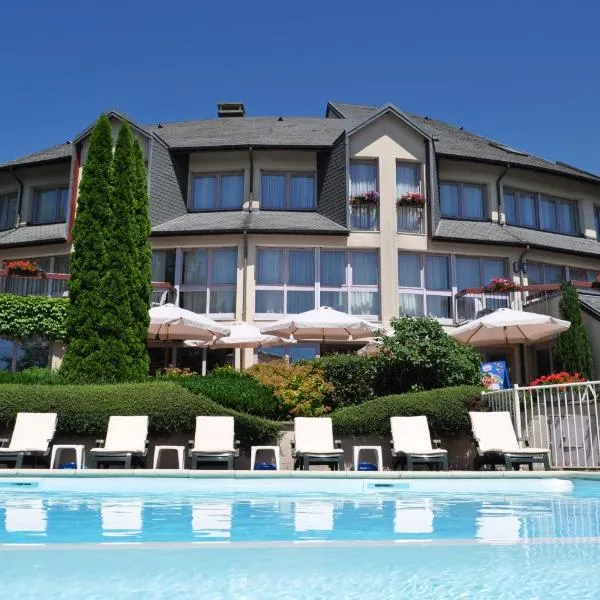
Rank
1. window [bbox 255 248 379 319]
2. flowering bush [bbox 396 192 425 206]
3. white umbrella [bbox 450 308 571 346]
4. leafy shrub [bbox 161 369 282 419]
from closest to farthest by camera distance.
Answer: leafy shrub [bbox 161 369 282 419]
white umbrella [bbox 450 308 571 346]
window [bbox 255 248 379 319]
flowering bush [bbox 396 192 425 206]

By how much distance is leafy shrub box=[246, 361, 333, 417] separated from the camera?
51.1 ft

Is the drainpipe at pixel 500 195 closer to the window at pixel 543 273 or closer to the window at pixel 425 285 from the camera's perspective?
the window at pixel 543 273

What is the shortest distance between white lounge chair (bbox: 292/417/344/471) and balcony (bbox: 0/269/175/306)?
39.5 feet

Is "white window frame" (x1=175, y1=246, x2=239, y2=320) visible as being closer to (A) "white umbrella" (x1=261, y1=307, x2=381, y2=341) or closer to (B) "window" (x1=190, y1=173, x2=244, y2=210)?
(B) "window" (x1=190, y1=173, x2=244, y2=210)

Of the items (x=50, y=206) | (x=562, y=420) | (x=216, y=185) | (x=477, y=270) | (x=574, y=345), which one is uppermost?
(x=216, y=185)

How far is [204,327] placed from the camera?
763 inches

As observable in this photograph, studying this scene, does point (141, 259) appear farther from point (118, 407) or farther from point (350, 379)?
point (350, 379)

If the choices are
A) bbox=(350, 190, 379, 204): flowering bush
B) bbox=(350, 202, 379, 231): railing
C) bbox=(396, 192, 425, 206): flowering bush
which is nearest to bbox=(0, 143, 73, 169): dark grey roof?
bbox=(350, 190, 379, 204): flowering bush

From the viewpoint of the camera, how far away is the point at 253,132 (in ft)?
95.2

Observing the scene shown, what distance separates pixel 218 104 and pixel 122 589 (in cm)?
3382

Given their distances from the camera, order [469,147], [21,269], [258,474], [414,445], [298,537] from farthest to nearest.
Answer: [469,147]
[21,269]
[414,445]
[258,474]
[298,537]

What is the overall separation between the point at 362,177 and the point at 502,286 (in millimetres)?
6625

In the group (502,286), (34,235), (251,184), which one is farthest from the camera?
(34,235)

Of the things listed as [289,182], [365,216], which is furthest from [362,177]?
[289,182]
